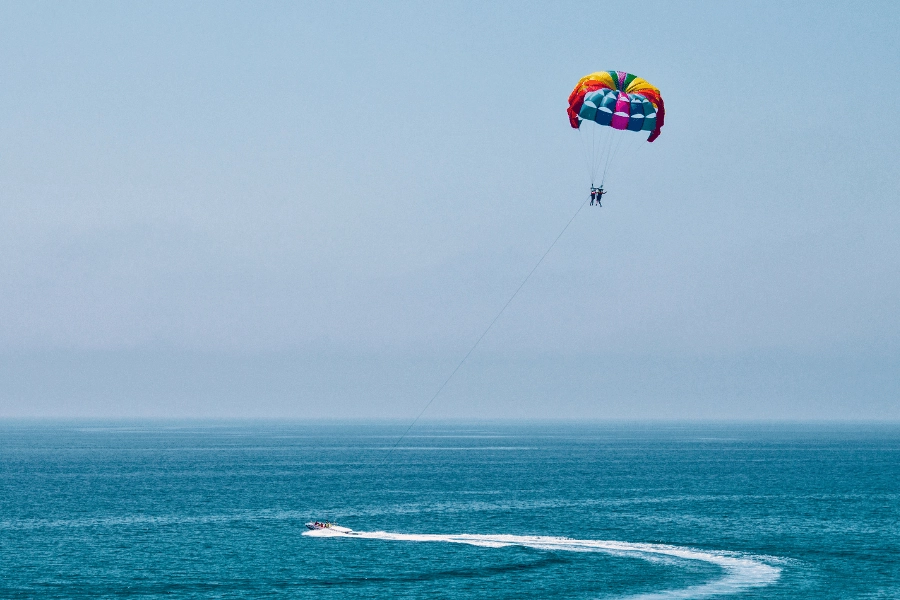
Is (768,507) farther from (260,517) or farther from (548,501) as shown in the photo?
(260,517)

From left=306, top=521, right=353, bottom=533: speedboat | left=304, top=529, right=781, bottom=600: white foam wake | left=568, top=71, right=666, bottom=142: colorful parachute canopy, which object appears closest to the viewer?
left=304, top=529, right=781, bottom=600: white foam wake

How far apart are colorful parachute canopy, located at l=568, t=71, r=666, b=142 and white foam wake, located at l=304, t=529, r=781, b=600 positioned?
2677cm

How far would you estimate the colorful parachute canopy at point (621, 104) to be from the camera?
60281mm

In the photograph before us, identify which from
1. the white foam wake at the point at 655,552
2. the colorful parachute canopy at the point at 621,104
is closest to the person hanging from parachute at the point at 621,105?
the colorful parachute canopy at the point at 621,104

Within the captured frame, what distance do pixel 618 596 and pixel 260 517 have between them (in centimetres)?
4498

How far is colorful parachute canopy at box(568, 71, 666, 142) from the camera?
6028 centimetres

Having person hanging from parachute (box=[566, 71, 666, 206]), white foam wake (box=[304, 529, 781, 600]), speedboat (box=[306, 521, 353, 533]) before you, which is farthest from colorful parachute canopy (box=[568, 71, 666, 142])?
speedboat (box=[306, 521, 353, 533])

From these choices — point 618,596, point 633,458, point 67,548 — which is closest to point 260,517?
point 67,548

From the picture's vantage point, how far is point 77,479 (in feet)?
456

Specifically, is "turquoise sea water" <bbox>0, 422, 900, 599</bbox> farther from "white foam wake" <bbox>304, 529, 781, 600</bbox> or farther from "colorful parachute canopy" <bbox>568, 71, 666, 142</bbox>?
"colorful parachute canopy" <bbox>568, 71, 666, 142</bbox>

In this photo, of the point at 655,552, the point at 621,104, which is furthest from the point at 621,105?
the point at 655,552

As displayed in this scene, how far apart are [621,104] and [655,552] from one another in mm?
31621

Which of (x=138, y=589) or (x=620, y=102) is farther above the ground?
(x=620, y=102)

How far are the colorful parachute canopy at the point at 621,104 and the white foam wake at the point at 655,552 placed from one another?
26.8 meters
